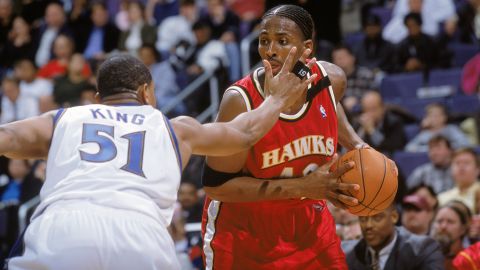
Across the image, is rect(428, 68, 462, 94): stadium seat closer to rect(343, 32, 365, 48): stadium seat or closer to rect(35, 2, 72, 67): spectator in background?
rect(343, 32, 365, 48): stadium seat

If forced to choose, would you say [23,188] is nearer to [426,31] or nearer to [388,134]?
[388,134]

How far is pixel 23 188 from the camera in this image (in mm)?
10492

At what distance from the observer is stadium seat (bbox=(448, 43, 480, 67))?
10609 millimetres

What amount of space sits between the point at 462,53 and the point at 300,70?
6.62 meters

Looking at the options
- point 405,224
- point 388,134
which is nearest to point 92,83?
point 388,134

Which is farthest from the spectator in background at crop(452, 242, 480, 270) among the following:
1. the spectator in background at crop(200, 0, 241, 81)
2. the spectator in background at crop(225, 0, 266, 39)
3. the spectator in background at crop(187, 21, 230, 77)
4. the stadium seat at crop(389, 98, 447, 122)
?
the spectator in background at crop(225, 0, 266, 39)

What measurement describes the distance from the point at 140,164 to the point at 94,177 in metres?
0.20

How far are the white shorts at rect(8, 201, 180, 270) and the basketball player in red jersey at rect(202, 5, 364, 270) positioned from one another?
39.8 inches

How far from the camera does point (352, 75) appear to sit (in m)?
10.5

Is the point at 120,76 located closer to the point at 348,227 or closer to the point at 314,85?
the point at 314,85

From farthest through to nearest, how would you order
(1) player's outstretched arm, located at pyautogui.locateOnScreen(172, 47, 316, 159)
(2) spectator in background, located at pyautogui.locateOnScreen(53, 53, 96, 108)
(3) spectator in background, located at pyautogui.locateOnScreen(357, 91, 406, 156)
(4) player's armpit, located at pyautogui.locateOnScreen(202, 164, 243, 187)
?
(2) spectator in background, located at pyautogui.locateOnScreen(53, 53, 96, 108)
(3) spectator in background, located at pyautogui.locateOnScreen(357, 91, 406, 156)
(4) player's armpit, located at pyautogui.locateOnScreen(202, 164, 243, 187)
(1) player's outstretched arm, located at pyautogui.locateOnScreen(172, 47, 316, 159)

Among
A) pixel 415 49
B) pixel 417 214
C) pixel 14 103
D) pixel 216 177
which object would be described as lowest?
pixel 14 103

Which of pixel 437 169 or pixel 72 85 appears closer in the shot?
Result: pixel 437 169

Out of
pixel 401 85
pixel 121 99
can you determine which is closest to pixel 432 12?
pixel 401 85
